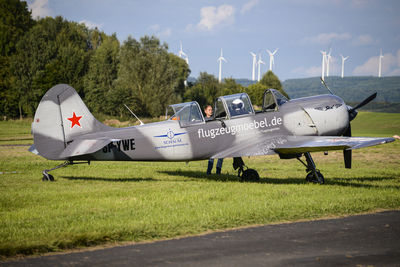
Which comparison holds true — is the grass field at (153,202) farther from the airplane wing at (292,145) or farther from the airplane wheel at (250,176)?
the airplane wing at (292,145)

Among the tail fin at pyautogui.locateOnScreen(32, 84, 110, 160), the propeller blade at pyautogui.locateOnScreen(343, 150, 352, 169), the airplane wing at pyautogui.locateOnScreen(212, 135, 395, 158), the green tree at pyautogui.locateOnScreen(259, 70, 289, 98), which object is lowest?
the propeller blade at pyautogui.locateOnScreen(343, 150, 352, 169)

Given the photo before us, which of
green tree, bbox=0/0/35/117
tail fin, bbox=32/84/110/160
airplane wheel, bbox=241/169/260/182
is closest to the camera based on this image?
tail fin, bbox=32/84/110/160

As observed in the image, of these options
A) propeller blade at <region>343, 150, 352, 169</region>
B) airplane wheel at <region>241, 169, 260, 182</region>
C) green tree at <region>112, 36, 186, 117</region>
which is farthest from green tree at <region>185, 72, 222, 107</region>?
airplane wheel at <region>241, 169, 260, 182</region>

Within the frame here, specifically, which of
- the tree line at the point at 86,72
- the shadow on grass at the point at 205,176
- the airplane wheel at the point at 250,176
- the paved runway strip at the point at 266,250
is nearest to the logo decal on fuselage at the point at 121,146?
the shadow on grass at the point at 205,176

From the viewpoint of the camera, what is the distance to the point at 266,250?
5.73 meters

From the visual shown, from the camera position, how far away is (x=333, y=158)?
783 inches

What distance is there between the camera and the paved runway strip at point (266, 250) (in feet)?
17.2

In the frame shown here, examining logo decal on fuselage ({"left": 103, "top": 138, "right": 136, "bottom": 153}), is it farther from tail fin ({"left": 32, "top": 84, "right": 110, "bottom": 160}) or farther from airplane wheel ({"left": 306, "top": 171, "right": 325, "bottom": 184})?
airplane wheel ({"left": 306, "top": 171, "right": 325, "bottom": 184})

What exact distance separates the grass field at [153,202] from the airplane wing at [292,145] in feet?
2.83

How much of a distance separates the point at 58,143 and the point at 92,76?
71.1 meters

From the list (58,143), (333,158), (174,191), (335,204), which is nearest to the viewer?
(335,204)

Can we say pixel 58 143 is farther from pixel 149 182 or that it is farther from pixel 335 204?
pixel 335 204

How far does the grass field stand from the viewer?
648 cm

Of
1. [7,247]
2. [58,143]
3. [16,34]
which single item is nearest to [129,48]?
[16,34]
